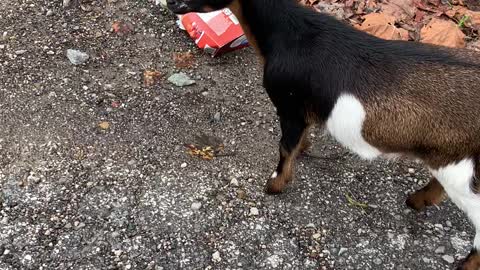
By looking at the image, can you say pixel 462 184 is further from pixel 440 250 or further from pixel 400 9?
pixel 400 9

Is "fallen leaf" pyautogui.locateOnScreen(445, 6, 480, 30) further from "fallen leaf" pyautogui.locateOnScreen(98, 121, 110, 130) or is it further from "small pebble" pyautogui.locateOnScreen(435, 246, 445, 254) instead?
"fallen leaf" pyautogui.locateOnScreen(98, 121, 110, 130)

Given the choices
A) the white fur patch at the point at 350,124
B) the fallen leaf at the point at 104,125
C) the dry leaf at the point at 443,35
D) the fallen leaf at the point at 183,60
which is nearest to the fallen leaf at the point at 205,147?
the fallen leaf at the point at 104,125

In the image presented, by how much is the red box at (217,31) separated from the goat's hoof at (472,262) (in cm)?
242

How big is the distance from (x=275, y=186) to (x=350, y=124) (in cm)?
93

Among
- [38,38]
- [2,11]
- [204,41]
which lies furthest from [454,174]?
[2,11]

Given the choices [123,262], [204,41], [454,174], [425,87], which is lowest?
[123,262]

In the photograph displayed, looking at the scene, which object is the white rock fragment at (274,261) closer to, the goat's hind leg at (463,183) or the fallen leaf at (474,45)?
the goat's hind leg at (463,183)

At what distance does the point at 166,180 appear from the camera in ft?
13.7

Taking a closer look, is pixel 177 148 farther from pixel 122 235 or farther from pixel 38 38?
pixel 38 38

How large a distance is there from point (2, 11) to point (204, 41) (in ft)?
6.16

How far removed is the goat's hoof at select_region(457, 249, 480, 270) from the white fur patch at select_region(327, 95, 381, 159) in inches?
33.5

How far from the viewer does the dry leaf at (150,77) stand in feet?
15.8

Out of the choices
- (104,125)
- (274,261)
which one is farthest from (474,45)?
(104,125)

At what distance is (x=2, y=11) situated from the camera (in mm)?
5309
